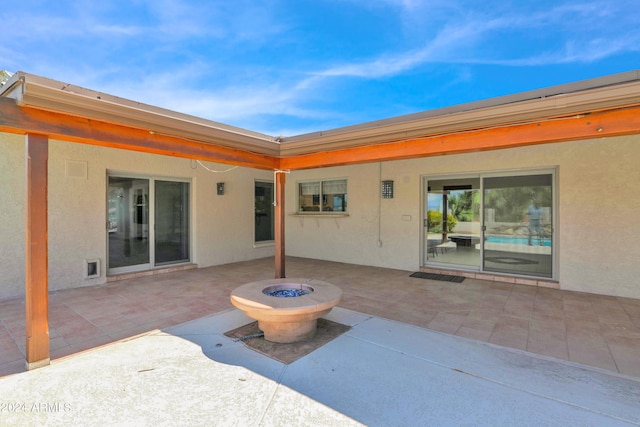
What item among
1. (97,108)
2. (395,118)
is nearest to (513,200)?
(395,118)

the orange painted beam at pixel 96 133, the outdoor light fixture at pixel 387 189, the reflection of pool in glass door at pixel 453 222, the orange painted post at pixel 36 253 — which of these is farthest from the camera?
the outdoor light fixture at pixel 387 189

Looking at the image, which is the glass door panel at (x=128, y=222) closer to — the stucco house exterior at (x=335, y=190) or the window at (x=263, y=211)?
the stucco house exterior at (x=335, y=190)

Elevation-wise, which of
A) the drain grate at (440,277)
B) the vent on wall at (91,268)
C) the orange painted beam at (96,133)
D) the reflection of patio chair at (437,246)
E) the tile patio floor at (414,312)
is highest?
the orange painted beam at (96,133)

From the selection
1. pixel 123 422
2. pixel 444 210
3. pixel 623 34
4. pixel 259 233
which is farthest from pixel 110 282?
pixel 623 34

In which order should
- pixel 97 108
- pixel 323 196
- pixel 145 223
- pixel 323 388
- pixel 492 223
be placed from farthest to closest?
pixel 323 196, pixel 145 223, pixel 492 223, pixel 97 108, pixel 323 388

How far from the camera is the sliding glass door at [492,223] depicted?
6.07 meters

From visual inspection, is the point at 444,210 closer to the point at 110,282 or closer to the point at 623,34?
the point at 623,34

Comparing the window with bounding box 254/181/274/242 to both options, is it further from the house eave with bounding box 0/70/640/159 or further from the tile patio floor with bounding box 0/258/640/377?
the house eave with bounding box 0/70/640/159

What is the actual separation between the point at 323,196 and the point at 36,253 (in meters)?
6.96

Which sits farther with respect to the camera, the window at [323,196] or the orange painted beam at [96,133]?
the window at [323,196]

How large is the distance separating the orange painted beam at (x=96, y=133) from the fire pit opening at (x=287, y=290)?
1968 millimetres

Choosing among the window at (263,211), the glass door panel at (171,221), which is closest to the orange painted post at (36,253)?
the glass door panel at (171,221)

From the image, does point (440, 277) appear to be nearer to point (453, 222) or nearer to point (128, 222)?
point (453, 222)

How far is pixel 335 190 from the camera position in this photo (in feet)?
28.9
